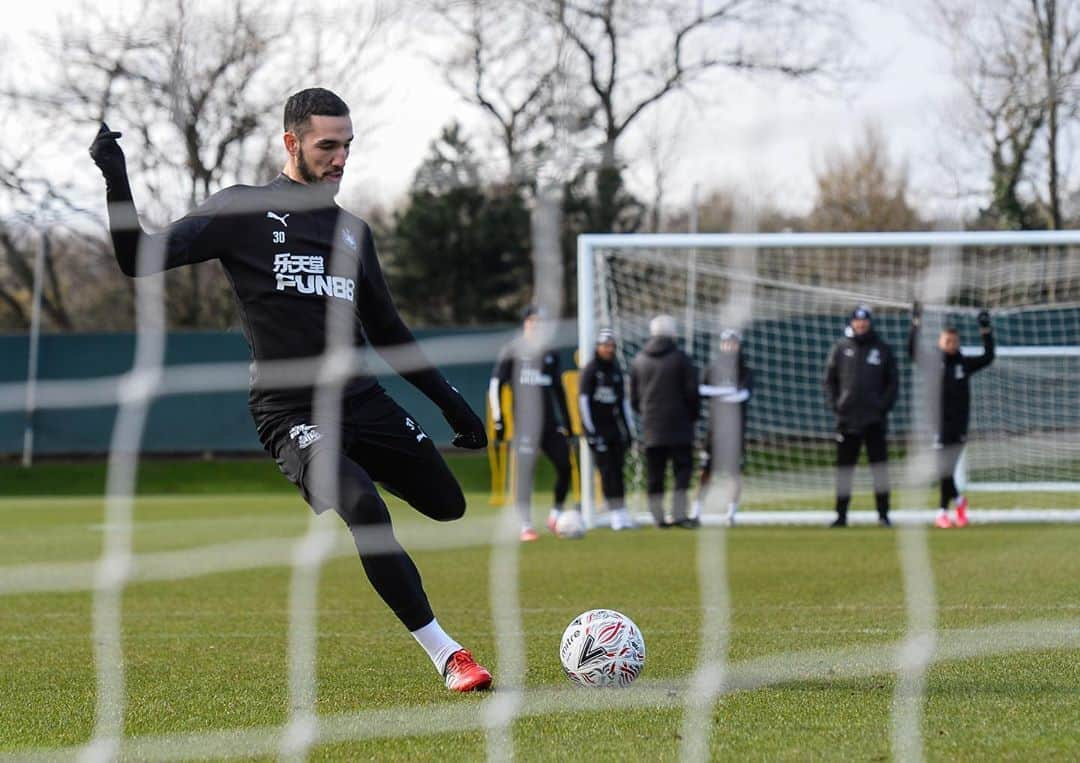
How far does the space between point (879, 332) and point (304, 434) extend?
1311 centimetres

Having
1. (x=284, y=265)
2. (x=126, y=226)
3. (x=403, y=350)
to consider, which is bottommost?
(x=403, y=350)

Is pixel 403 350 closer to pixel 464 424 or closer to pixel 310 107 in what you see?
pixel 464 424

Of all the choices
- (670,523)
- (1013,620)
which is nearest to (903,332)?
(670,523)

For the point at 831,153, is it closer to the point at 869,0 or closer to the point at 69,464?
the point at 869,0

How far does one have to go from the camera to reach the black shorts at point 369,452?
4812mm

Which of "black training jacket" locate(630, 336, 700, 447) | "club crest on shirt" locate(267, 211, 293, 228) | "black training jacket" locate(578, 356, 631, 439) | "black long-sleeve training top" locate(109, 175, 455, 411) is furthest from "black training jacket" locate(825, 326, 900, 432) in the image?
"club crest on shirt" locate(267, 211, 293, 228)

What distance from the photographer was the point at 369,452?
Answer: 5035 mm

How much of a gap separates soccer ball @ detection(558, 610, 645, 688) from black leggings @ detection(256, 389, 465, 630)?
0.51m

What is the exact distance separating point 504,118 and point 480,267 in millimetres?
9622

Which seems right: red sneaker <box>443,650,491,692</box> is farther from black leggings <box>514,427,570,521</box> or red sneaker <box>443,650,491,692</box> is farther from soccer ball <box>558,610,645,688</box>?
black leggings <box>514,427,570,521</box>

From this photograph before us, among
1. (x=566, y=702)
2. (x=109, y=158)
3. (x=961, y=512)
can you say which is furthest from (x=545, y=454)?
(x=109, y=158)

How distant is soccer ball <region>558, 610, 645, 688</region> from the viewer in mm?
4953

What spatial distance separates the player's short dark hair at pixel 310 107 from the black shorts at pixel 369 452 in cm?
95

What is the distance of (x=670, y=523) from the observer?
13.6 m
